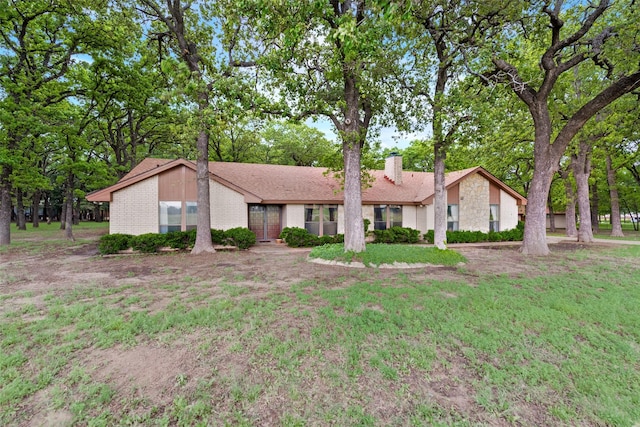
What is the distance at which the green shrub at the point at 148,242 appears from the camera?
469 inches

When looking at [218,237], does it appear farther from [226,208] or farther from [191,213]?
[191,213]

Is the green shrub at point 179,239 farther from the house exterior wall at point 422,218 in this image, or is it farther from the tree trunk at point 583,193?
the tree trunk at point 583,193

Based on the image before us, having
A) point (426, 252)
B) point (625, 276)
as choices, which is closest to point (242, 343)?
point (426, 252)

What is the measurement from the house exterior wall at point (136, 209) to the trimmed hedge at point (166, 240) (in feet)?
4.24

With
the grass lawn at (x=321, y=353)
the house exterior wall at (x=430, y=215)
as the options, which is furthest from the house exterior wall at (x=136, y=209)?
the house exterior wall at (x=430, y=215)

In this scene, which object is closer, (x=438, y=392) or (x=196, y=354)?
(x=438, y=392)

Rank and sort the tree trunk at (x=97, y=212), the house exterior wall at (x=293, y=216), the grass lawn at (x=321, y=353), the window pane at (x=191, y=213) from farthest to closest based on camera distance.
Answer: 1. the tree trunk at (x=97, y=212)
2. the house exterior wall at (x=293, y=216)
3. the window pane at (x=191, y=213)
4. the grass lawn at (x=321, y=353)

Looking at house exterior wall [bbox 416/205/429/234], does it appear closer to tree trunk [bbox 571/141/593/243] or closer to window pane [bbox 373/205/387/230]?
window pane [bbox 373/205/387/230]

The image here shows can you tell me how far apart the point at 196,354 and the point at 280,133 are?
26.1 m

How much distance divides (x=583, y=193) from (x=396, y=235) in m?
10.8

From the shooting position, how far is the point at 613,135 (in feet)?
50.0

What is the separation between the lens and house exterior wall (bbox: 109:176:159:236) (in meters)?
12.9

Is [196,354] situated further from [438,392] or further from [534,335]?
[534,335]

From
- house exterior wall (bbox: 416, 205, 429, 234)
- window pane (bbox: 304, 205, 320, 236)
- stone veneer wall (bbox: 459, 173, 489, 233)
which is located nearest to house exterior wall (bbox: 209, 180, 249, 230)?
window pane (bbox: 304, 205, 320, 236)
